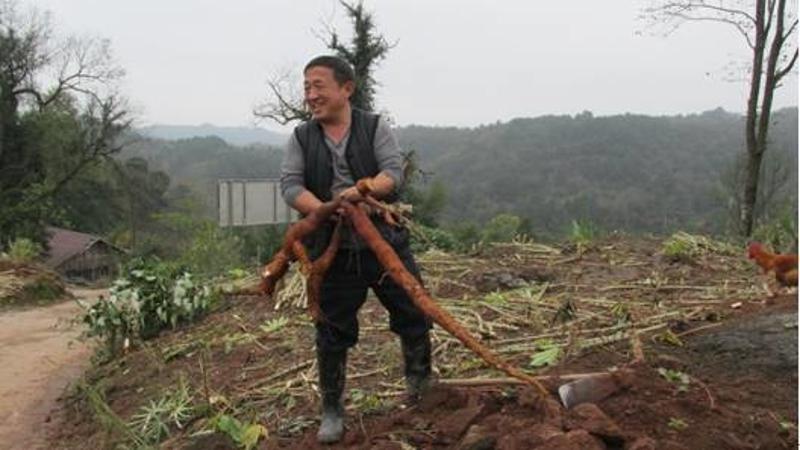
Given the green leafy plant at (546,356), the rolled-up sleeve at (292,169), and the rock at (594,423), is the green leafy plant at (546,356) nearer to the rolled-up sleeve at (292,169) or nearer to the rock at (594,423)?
the rock at (594,423)

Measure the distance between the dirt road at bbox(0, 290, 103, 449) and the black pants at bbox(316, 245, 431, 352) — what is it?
99.7 inches

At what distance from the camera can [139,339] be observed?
21.8ft

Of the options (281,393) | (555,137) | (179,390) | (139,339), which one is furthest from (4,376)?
(555,137)

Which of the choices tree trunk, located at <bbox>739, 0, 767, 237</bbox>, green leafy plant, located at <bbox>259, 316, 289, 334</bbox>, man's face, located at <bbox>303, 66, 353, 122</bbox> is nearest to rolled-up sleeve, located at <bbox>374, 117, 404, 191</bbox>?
man's face, located at <bbox>303, 66, 353, 122</bbox>

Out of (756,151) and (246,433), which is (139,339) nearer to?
(246,433)

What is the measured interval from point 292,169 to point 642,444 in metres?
1.59

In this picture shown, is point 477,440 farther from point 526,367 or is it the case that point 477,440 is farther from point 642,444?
point 526,367

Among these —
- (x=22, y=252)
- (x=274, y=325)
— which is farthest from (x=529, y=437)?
(x=22, y=252)

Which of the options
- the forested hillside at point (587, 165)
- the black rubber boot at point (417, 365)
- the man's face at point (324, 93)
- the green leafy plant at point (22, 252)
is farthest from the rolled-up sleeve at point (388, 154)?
the forested hillside at point (587, 165)

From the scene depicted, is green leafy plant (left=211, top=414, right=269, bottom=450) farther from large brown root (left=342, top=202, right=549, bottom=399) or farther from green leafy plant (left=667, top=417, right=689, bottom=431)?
green leafy plant (left=667, top=417, right=689, bottom=431)

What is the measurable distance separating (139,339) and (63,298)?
800 cm

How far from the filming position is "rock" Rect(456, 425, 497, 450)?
112 inches

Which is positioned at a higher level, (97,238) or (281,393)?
(281,393)

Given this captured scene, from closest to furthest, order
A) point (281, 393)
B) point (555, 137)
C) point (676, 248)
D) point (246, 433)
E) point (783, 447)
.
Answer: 1. point (783, 447)
2. point (246, 433)
3. point (281, 393)
4. point (676, 248)
5. point (555, 137)
